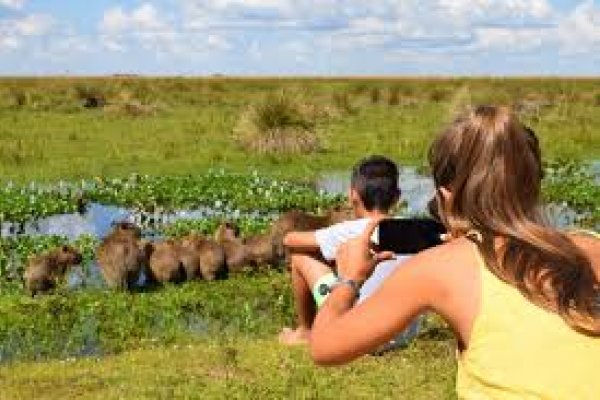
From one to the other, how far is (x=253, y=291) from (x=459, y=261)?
25.8 ft

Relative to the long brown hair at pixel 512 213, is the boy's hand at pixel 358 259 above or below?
below

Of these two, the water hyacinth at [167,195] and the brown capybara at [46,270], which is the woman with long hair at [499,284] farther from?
the water hyacinth at [167,195]

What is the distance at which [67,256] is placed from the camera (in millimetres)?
10867

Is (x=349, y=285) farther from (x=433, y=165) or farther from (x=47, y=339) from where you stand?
(x=47, y=339)

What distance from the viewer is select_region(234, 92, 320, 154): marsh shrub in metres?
22.0

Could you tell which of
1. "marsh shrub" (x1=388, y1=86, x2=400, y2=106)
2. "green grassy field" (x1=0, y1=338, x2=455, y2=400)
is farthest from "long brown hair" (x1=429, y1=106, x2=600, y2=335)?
"marsh shrub" (x1=388, y1=86, x2=400, y2=106)

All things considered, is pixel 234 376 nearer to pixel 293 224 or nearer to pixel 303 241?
pixel 303 241

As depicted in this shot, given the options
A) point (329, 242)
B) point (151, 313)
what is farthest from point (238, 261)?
point (329, 242)

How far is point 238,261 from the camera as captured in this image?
1120cm

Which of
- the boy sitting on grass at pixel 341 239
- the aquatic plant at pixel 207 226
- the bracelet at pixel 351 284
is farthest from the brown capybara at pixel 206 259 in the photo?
the bracelet at pixel 351 284

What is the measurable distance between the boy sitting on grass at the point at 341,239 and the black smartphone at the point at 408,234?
1898 mm

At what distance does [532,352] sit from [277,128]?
1999 centimetres

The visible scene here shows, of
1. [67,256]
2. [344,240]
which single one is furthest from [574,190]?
[344,240]

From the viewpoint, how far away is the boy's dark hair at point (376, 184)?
20.1 feet
